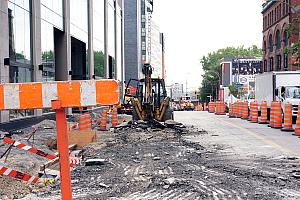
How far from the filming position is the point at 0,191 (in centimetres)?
714

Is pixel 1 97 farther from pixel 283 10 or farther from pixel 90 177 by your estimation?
pixel 283 10

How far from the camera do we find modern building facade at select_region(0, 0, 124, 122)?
19.7 meters

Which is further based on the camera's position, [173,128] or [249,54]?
[249,54]

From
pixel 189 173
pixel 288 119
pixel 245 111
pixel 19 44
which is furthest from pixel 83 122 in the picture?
pixel 245 111

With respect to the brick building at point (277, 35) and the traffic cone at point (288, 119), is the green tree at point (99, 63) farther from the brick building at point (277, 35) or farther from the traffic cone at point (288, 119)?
the traffic cone at point (288, 119)

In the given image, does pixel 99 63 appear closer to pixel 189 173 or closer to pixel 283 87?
pixel 283 87

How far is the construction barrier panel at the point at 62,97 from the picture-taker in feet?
13.4

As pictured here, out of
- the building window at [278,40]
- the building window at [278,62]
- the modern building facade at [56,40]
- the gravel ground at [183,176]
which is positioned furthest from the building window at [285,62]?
the gravel ground at [183,176]

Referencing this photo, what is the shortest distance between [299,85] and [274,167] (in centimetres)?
1750

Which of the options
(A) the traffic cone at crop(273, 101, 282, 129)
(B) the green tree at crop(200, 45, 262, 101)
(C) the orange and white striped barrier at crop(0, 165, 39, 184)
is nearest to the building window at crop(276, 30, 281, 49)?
(A) the traffic cone at crop(273, 101, 282, 129)

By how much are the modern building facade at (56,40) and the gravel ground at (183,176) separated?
33.6ft

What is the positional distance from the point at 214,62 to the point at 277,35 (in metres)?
67.0

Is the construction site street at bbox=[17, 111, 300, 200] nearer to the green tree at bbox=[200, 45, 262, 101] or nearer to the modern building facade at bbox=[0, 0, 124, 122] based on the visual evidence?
the modern building facade at bbox=[0, 0, 124, 122]

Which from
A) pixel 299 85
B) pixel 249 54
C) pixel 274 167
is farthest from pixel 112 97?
pixel 249 54
